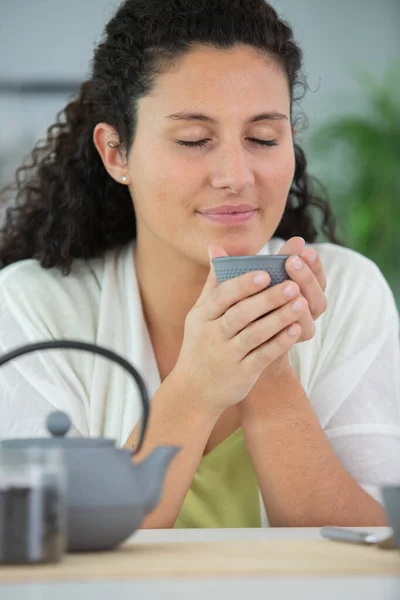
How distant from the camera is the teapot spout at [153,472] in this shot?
0.86 m

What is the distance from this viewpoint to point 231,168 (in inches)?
60.7

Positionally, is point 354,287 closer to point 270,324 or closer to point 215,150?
point 215,150

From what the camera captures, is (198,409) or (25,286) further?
(25,286)

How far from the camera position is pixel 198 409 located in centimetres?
142

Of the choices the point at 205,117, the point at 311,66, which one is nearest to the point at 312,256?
the point at 205,117

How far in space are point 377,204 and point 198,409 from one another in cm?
338

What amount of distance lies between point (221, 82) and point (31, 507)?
1.04 metres

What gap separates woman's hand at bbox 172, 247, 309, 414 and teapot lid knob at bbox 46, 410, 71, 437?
1.49 feet

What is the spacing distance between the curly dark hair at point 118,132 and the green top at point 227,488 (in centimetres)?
50

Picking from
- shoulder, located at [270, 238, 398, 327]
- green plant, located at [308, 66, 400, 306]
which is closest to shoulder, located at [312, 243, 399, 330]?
shoulder, located at [270, 238, 398, 327]

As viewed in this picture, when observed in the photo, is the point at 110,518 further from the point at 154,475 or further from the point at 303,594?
the point at 303,594

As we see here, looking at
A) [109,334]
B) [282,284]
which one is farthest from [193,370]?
[109,334]

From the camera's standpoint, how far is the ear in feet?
5.99

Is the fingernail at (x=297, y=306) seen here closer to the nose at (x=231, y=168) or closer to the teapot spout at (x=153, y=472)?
the nose at (x=231, y=168)
